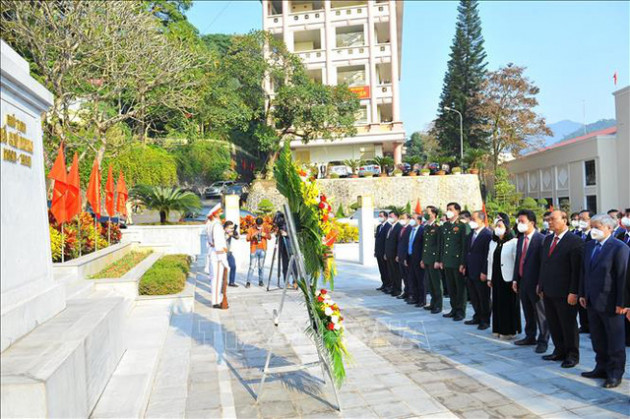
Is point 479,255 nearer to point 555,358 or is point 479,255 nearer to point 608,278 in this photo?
point 555,358

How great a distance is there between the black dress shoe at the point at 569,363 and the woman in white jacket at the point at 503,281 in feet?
3.81

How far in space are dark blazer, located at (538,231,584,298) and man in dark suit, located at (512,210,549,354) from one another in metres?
0.34

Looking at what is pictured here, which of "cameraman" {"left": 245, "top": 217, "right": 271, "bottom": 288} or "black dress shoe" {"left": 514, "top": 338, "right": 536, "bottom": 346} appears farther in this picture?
"cameraman" {"left": 245, "top": 217, "right": 271, "bottom": 288}

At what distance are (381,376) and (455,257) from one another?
301 cm

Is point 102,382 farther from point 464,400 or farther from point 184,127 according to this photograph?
point 184,127

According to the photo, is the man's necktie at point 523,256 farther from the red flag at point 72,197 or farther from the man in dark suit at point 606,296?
the red flag at point 72,197

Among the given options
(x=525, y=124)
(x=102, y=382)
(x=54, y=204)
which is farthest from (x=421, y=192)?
(x=102, y=382)

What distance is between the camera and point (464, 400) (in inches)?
165

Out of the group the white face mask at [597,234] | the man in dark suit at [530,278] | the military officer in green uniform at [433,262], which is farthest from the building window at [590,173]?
the white face mask at [597,234]

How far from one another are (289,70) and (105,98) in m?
17.7

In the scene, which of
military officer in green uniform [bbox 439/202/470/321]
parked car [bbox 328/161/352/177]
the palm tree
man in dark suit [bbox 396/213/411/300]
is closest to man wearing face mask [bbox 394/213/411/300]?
man in dark suit [bbox 396/213/411/300]

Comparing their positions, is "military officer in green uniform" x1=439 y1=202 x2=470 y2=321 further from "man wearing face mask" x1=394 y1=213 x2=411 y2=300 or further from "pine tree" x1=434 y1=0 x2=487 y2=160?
"pine tree" x1=434 y1=0 x2=487 y2=160

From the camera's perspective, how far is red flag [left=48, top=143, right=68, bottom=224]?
7005 millimetres

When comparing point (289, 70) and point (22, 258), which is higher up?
point (289, 70)
